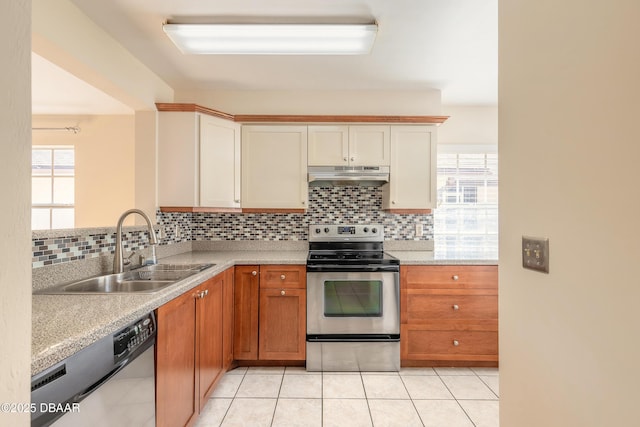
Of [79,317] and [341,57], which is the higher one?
[341,57]

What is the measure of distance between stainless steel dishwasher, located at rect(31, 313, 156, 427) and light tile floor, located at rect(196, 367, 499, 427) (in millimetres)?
832

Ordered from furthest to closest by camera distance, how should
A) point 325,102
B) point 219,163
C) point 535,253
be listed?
point 325,102, point 219,163, point 535,253

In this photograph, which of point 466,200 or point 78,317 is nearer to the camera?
point 78,317

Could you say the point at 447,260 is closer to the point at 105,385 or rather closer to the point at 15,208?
the point at 105,385

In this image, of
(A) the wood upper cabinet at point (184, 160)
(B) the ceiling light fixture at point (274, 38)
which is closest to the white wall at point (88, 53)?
(A) the wood upper cabinet at point (184, 160)

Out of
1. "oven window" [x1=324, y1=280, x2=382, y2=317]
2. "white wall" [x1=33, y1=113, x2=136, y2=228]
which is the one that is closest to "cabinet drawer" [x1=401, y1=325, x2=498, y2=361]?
"oven window" [x1=324, y1=280, x2=382, y2=317]

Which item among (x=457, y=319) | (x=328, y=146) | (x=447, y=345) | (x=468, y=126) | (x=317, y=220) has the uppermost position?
(x=468, y=126)

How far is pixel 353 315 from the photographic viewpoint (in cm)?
253

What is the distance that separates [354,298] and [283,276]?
59cm

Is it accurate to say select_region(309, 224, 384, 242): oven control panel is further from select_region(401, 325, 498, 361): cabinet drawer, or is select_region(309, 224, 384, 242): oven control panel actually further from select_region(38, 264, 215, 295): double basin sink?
select_region(38, 264, 215, 295): double basin sink

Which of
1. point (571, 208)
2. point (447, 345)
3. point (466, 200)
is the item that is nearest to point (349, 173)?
point (466, 200)

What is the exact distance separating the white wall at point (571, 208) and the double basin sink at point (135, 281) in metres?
1.50

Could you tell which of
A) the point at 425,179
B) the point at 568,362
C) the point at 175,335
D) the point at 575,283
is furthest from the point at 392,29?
the point at 175,335

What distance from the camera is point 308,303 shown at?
2.53 m
